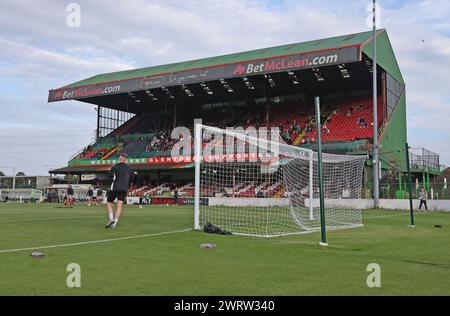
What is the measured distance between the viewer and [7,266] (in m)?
6.17

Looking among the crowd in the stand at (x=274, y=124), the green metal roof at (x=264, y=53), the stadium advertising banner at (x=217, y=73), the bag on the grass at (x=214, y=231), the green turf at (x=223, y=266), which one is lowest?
the green turf at (x=223, y=266)

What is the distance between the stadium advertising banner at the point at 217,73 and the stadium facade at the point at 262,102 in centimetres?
8

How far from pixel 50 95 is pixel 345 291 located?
168ft

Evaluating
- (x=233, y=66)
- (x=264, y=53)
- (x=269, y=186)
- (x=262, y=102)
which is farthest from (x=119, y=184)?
(x=262, y=102)

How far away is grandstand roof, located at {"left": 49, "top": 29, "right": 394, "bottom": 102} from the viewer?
115 ft

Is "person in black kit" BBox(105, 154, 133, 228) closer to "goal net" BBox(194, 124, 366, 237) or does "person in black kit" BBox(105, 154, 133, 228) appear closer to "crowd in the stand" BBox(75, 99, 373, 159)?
"goal net" BBox(194, 124, 366, 237)

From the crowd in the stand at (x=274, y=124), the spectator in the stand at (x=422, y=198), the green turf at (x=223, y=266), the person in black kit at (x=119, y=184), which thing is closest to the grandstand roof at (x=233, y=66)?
the crowd in the stand at (x=274, y=124)

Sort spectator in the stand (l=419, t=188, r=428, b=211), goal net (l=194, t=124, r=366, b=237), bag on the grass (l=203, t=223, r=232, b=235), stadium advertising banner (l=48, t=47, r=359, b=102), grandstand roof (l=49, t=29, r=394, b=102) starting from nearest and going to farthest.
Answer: bag on the grass (l=203, t=223, r=232, b=235), goal net (l=194, t=124, r=366, b=237), spectator in the stand (l=419, t=188, r=428, b=211), stadium advertising banner (l=48, t=47, r=359, b=102), grandstand roof (l=49, t=29, r=394, b=102)

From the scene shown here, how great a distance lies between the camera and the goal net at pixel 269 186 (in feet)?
47.8

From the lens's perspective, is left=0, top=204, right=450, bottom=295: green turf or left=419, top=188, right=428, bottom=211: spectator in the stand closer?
left=0, top=204, right=450, bottom=295: green turf

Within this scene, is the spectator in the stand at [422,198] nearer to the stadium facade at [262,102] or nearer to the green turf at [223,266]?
the stadium facade at [262,102]

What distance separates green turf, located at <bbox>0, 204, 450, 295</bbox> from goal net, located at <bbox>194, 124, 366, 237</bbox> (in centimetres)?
307

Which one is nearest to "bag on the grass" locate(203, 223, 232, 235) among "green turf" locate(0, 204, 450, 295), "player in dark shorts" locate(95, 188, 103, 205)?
"green turf" locate(0, 204, 450, 295)
